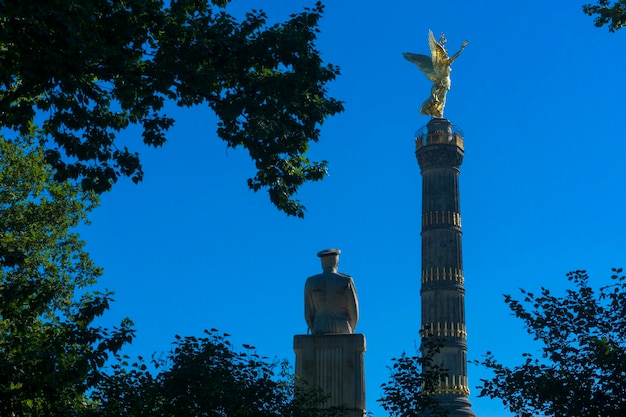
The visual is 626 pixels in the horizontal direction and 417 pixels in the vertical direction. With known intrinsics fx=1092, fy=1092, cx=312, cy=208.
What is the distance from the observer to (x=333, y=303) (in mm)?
16906

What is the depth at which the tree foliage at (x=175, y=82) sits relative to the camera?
15.3 metres

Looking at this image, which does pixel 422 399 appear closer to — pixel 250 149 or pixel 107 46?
pixel 250 149

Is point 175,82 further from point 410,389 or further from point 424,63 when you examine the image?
point 424,63

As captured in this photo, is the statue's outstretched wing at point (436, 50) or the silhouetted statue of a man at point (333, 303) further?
the statue's outstretched wing at point (436, 50)

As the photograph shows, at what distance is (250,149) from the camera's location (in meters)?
16.9

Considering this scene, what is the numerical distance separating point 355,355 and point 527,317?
4861 mm

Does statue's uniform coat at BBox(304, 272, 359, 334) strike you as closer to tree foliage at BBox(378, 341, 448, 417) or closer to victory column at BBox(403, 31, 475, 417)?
tree foliage at BBox(378, 341, 448, 417)

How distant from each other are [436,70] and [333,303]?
36.8m

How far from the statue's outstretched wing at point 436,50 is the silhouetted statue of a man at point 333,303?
3681 centimetres

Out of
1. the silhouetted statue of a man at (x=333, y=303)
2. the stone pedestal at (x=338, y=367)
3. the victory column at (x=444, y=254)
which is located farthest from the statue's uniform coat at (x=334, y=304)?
the victory column at (x=444, y=254)

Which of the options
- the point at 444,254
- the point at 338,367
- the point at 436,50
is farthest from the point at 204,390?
the point at 436,50

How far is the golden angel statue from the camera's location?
51688mm

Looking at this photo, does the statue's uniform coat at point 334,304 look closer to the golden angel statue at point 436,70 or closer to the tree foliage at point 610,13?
the tree foliage at point 610,13

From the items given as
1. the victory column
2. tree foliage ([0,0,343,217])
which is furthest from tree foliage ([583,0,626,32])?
the victory column
